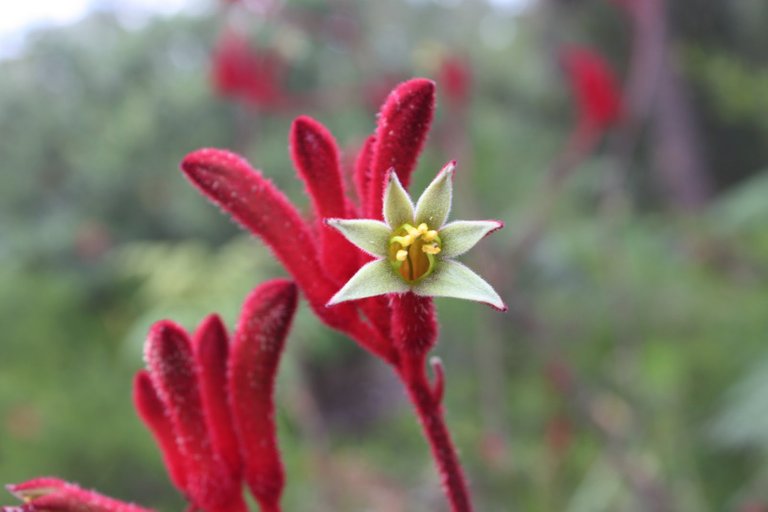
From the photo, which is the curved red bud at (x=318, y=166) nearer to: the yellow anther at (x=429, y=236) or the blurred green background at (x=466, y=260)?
the yellow anther at (x=429, y=236)

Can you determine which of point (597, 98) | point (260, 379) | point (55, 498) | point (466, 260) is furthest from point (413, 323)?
point (466, 260)

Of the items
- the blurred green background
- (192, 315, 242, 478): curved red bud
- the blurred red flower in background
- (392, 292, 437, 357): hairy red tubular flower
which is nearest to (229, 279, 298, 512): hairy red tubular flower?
(192, 315, 242, 478): curved red bud

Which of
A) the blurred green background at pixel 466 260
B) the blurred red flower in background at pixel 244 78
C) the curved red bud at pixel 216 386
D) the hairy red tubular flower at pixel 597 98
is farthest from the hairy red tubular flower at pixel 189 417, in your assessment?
the blurred red flower in background at pixel 244 78

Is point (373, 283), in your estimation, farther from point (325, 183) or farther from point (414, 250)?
point (325, 183)

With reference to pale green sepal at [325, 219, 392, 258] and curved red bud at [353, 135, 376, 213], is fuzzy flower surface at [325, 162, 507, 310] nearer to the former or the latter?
pale green sepal at [325, 219, 392, 258]

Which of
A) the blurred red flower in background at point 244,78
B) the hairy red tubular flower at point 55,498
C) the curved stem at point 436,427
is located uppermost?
the blurred red flower in background at point 244,78
